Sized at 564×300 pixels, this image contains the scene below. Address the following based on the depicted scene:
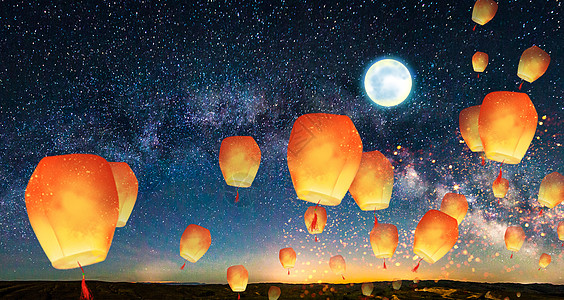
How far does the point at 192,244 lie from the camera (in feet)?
28.5

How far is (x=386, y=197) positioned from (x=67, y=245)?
4.44 metres

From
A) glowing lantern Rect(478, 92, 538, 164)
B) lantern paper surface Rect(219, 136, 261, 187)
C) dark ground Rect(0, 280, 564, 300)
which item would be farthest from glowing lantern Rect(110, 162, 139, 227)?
dark ground Rect(0, 280, 564, 300)

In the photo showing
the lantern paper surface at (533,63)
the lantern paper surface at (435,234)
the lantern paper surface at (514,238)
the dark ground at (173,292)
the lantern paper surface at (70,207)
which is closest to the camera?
the lantern paper surface at (70,207)

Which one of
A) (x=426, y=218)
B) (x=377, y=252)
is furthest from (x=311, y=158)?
(x=377, y=252)

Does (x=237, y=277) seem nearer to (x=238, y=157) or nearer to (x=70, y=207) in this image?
(x=238, y=157)

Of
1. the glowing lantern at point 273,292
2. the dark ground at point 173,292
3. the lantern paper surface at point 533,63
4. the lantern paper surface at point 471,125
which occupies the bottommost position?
the dark ground at point 173,292

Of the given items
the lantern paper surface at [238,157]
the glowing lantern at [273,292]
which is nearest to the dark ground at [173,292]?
the glowing lantern at [273,292]

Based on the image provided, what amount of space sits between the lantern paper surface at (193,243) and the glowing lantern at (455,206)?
236 inches

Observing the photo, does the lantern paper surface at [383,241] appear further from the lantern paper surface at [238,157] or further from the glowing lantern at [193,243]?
the glowing lantern at [193,243]

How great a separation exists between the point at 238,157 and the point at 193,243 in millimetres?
2985

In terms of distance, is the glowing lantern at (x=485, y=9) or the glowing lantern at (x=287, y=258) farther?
the glowing lantern at (x=287, y=258)

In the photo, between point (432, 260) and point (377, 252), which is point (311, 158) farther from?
point (377, 252)

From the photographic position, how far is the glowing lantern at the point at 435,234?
20.9 feet

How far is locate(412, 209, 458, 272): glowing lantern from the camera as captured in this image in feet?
20.9
